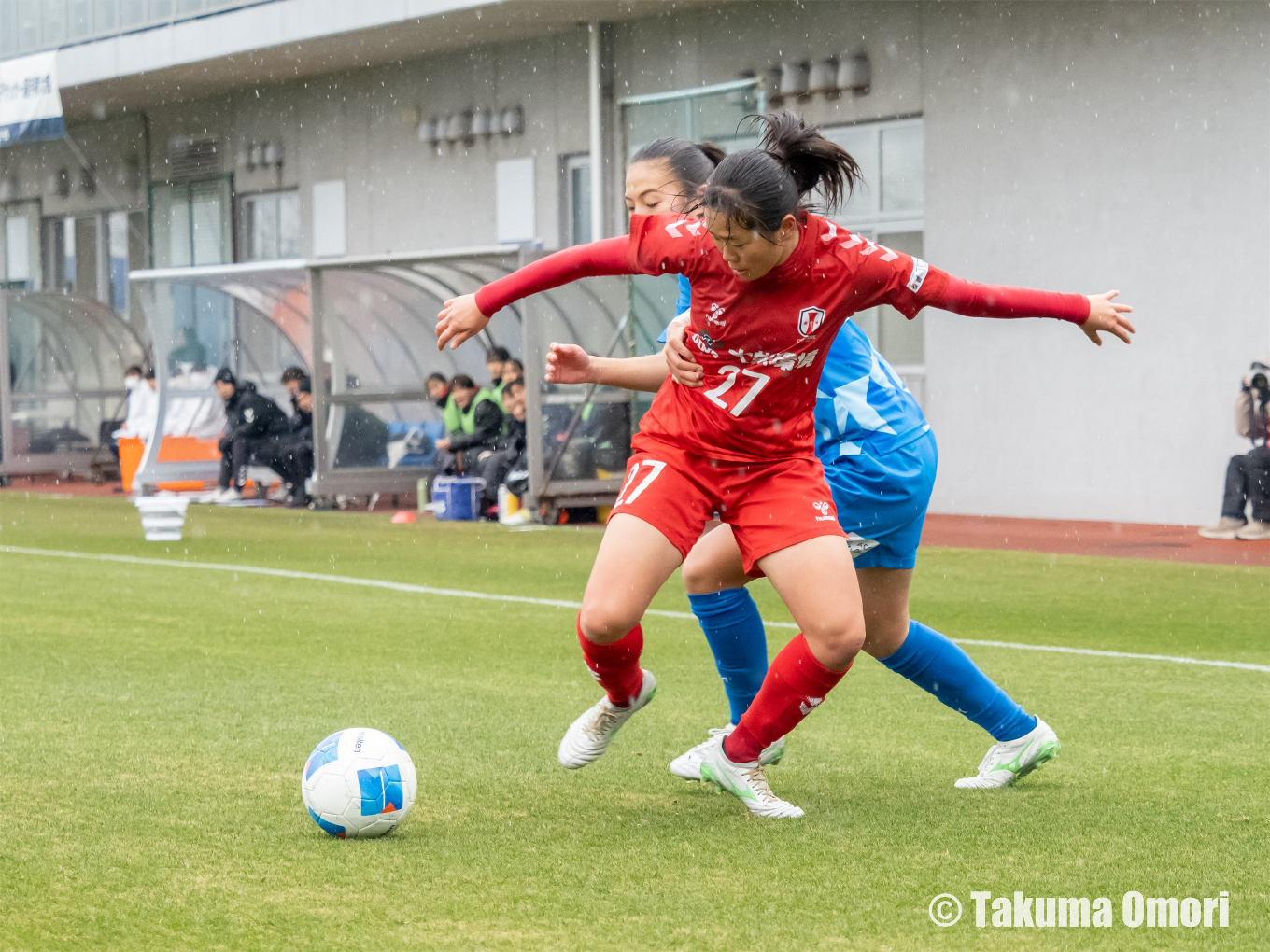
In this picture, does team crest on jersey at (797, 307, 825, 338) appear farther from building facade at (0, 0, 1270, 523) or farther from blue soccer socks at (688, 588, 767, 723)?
building facade at (0, 0, 1270, 523)

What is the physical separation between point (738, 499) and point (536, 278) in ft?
2.55

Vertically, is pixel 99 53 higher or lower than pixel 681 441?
higher

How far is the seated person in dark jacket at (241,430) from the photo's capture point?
1884cm

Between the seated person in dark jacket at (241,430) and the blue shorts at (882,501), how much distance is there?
1504 cm

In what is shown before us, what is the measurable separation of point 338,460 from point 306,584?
7.35 metres

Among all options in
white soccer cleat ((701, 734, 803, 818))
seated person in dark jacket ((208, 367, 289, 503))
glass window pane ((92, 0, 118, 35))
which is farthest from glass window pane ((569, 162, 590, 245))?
white soccer cleat ((701, 734, 803, 818))

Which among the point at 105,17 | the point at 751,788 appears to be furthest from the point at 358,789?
the point at 105,17

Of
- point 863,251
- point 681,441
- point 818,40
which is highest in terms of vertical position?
point 818,40

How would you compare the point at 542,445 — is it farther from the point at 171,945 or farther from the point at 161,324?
the point at 171,945

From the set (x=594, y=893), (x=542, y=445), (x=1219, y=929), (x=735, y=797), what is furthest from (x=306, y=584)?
(x=1219, y=929)

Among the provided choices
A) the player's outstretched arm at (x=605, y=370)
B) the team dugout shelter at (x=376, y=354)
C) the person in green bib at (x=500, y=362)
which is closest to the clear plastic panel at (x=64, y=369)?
the team dugout shelter at (x=376, y=354)

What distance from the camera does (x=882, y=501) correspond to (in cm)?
446

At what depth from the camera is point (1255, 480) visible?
13.2 m

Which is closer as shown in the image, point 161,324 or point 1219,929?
point 1219,929
